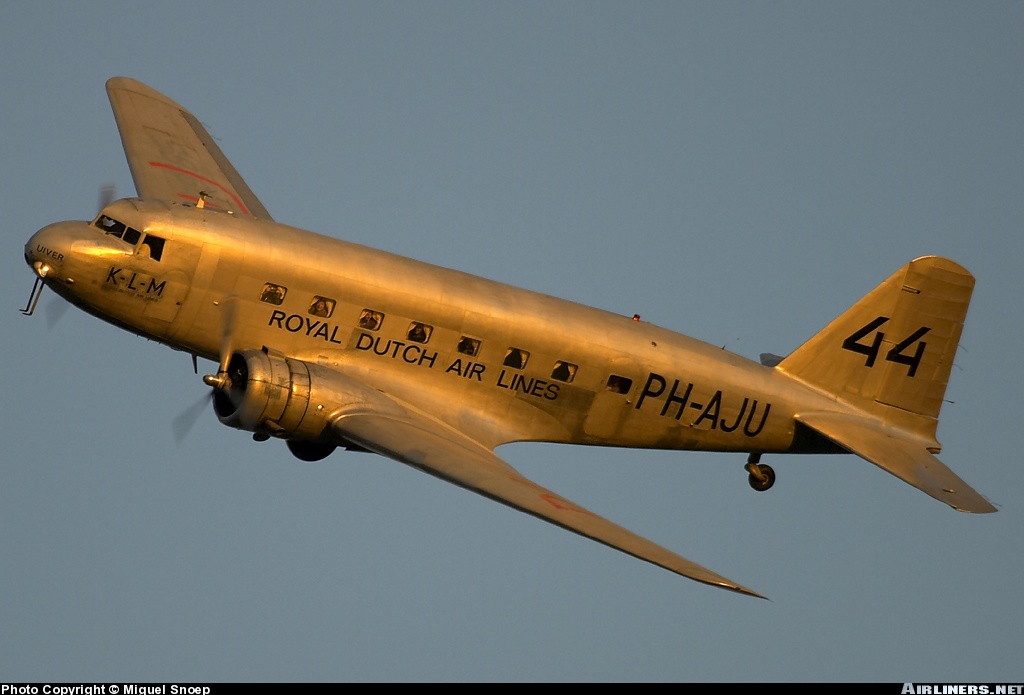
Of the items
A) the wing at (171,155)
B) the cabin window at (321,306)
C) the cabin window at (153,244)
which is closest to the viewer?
the cabin window at (153,244)

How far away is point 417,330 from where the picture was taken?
2948cm

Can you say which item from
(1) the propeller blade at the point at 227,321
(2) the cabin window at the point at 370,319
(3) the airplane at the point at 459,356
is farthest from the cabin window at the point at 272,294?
(2) the cabin window at the point at 370,319

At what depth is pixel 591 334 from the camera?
101 ft

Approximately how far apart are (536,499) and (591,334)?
5.40 metres

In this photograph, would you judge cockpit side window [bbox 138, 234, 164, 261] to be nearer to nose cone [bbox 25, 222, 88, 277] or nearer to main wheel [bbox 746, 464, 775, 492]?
nose cone [bbox 25, 222, 88, 277]

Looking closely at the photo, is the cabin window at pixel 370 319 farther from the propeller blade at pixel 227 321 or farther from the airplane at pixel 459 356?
the propeller blade at pixel 227 321

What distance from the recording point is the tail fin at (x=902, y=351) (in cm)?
3275

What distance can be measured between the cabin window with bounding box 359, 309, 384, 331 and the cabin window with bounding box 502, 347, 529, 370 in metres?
2.45

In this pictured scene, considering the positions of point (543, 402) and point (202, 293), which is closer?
point (202, 293)

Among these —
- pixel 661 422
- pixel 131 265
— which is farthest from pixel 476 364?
pixel 131 265

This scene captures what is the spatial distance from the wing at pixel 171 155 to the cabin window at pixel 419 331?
4.50m

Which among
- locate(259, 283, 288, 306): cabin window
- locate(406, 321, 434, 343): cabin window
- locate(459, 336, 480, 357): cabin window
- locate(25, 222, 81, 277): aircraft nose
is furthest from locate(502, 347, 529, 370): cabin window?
locate(25, 222, 81, 277): aircraft nose

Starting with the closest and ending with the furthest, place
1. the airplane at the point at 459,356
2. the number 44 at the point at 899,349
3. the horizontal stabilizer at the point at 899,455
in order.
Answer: the airplane at the point at 459,356, the horizontal stabilizer at the point at 899,455, the number 44 at the point at 899,349

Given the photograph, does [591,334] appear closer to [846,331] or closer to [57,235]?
[846,331]
